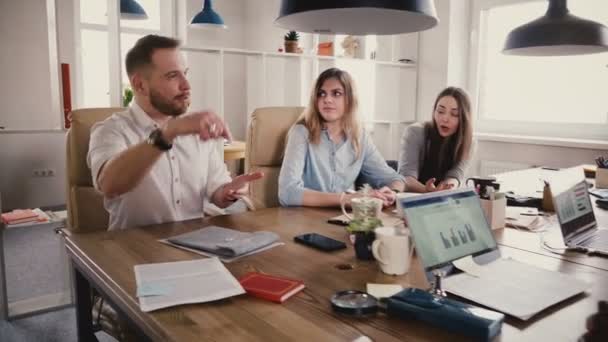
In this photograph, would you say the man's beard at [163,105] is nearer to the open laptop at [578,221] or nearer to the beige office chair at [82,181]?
the beige office chair at [82,181]

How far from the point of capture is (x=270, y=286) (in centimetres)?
103

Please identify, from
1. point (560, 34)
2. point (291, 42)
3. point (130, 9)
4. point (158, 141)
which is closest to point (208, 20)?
point (130, 9)

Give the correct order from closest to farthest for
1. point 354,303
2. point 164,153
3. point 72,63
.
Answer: point 354,303 < point 164,153 < point 72,63

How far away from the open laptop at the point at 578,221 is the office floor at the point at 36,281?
6.21 ft

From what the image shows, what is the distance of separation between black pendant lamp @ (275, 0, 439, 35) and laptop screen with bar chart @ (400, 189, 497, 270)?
46 cm

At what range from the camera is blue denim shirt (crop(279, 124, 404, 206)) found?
211 cm

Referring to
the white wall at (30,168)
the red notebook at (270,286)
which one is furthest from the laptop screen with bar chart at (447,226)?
the white wall at (30,168)

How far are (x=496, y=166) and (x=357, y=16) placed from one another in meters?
3.14

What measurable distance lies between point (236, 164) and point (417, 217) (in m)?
4.44

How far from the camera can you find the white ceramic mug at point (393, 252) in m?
1.12

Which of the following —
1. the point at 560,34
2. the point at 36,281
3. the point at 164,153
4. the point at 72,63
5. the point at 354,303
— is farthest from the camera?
the point at 72,63

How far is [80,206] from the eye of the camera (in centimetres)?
198

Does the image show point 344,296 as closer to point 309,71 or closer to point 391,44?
point 309,71

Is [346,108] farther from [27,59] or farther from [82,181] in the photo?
[27,59]
